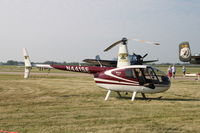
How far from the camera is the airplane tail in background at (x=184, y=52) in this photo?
29312 mm

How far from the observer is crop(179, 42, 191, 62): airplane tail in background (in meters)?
29.3

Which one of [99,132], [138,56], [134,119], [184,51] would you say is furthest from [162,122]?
[184,51]

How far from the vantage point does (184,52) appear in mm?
29609

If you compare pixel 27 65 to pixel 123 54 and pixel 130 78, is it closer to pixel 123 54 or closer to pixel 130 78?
pixel 123 54

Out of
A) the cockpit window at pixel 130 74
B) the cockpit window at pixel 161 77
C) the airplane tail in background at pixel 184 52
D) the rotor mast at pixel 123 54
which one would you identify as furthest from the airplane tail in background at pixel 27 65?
the airplane tail in background at pixel 184 52

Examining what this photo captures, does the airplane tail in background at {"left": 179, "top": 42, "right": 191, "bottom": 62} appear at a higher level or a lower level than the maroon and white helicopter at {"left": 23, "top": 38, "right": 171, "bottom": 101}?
higher

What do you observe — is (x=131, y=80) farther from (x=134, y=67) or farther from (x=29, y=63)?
(x=29, y=63)

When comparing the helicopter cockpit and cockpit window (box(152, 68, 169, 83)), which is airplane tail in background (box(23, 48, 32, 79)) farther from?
cockpit window (box(152, 68, 169, 83))

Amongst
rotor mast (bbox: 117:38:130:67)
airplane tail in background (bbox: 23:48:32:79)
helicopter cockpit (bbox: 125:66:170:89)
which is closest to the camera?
helicopter cockpit (bbox: 125:66:170:89)

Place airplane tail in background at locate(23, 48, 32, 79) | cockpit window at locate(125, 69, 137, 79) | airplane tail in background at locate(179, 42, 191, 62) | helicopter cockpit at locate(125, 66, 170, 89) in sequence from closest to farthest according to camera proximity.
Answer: helicopter cockpit at locate(125, 66, 170, 89) < cockpit window at locate(125, 69, 137, 79) < airplane tail in background at locate(23, 48, 32, 79) < airplane tail in background at locate(179, 42, 191, 62)

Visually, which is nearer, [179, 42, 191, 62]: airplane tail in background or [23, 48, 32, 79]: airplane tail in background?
[23, 48, 32, 79]: airplane tail in background

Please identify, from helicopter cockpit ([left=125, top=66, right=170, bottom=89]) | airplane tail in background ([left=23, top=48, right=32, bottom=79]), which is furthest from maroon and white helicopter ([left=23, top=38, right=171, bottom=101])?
airplane tail in background ([left=23, top=48, right=32, bottom=79])

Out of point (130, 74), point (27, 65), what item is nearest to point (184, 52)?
point (130, 74)

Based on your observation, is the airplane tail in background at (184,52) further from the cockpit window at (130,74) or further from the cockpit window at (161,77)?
the cockpit window at (130,74)
